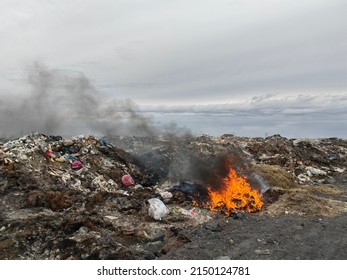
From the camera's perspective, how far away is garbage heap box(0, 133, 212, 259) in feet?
23.8

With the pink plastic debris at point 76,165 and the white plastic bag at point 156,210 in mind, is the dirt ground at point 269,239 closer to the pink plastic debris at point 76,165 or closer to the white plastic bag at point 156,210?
the white plastic bag at point 156,210

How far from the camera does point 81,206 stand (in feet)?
32.5

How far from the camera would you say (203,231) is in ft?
26.5

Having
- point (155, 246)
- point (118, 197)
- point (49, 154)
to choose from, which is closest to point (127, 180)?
point (118, 197)

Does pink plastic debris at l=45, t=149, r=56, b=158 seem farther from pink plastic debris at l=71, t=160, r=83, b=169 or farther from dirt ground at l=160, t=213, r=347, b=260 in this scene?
dirt ground at l=160, t=213, r=347, b=260

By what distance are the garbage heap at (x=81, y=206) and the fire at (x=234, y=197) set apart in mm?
817

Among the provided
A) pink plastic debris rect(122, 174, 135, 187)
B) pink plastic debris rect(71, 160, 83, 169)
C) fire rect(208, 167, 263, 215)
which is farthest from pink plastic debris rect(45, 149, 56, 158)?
fire rect(208, 167, 263, 215)

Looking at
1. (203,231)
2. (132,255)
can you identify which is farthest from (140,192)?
(132,255)

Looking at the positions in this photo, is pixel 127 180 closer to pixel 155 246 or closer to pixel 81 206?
pixel 81 206

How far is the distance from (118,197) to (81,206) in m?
1.26

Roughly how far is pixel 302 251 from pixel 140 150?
10.6 metres

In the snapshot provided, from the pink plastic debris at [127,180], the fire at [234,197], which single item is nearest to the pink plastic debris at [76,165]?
the pink plastic debris at [127,180]

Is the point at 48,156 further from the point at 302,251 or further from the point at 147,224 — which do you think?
the point at 302,251

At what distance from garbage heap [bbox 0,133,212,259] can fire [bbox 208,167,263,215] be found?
0.82m
